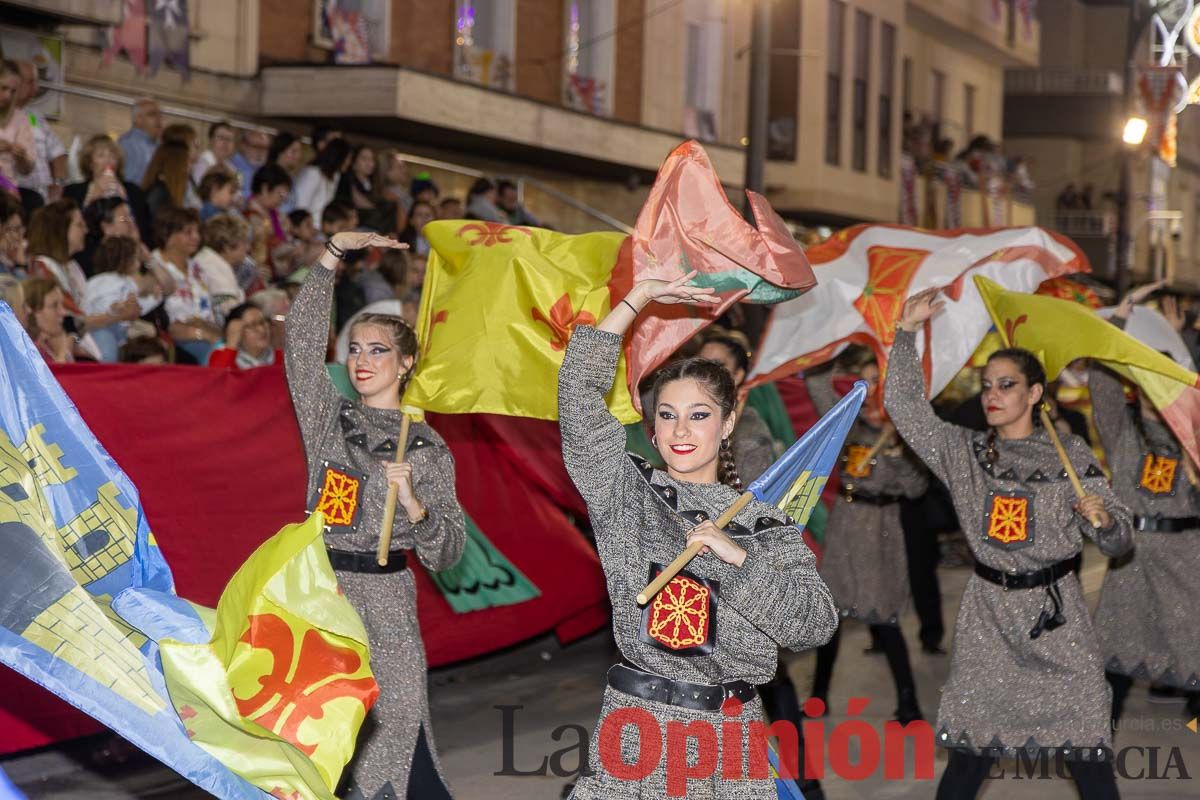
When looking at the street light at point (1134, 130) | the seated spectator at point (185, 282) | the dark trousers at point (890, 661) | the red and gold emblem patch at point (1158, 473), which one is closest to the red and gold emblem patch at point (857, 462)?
the dark trousers at point (890, 661)

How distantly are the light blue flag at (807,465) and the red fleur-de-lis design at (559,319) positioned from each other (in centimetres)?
155

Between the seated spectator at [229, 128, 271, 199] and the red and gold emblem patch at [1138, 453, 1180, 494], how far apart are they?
6.52 m

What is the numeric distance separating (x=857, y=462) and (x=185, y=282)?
13.0ft

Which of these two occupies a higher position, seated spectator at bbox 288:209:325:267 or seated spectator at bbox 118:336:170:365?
seated spectator at bbox 288:209:325:267

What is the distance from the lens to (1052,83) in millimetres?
41875

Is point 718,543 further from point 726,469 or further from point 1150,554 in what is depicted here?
point 1150,554

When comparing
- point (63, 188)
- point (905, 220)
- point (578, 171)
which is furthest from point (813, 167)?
point (63, 188)

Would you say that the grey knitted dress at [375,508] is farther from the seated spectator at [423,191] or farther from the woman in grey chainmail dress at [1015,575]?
the seated spectator at [423,191]

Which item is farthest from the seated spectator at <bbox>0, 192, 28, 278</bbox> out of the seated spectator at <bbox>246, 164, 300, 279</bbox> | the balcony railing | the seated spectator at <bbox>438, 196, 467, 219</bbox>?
the balcony railing

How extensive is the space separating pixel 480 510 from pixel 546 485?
53cm

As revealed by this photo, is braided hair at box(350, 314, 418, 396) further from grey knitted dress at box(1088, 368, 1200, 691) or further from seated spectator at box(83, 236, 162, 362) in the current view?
grey knitted dress at box(1088, 368, 1200, 691)

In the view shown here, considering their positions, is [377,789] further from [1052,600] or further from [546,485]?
[546,485]

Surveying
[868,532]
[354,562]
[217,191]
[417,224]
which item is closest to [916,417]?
[354,562]

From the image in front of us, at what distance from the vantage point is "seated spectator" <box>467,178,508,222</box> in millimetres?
14383
